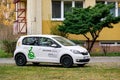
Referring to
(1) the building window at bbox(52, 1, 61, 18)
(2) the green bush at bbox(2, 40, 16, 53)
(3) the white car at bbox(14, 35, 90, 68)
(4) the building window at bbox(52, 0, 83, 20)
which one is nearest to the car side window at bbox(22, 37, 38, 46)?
(3) the white car at bbox(14, 35, 90, 68)

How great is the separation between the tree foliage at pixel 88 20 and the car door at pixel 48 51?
9.48 metres

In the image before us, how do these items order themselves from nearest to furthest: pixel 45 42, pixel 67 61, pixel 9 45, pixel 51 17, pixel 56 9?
1. pixel 67 61
2. pixel 45 42
3. pixel 9 45
4. pixel 51 17
5. pixel 56 9

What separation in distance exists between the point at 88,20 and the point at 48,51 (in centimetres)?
1031

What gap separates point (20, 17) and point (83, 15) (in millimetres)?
9253

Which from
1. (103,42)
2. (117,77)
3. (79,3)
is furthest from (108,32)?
(117,77)

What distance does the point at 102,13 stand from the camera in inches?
1361

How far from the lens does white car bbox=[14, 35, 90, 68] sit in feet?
81.3

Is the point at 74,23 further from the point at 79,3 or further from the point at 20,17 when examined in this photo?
the point at 20,17

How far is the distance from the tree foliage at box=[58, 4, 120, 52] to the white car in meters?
9.07

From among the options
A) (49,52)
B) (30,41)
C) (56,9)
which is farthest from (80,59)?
(56,9)

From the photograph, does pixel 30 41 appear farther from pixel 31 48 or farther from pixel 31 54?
pixel 31 54

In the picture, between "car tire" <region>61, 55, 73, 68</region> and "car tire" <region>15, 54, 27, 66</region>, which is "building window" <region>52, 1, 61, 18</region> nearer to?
"car tire" <region>15, 54, 27, 66</region>

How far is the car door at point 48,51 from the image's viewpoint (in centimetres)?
2509

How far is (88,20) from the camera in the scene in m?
35.0
